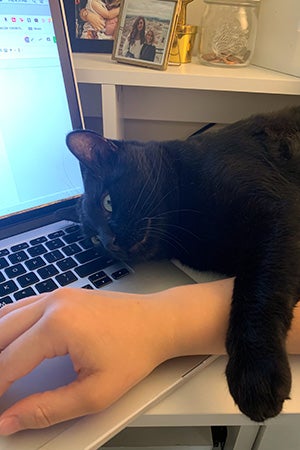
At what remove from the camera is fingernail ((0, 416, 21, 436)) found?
36 cm

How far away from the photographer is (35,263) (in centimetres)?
61

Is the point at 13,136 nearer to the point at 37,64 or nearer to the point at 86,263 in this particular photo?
the point at 37,64

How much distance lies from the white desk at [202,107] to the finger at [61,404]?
0.24 ft

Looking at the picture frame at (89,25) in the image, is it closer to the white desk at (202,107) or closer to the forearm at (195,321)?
the white desk at (202,107)

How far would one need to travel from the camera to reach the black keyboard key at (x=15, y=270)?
577mm

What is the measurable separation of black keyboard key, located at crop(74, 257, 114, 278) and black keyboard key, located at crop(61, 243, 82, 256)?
41 millimetres

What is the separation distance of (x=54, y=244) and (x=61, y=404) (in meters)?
0.33

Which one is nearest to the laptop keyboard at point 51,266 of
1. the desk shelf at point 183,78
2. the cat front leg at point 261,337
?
the cat front leg at point 261,337

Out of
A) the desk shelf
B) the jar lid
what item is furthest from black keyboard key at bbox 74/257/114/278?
the jar lid

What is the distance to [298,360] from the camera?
49cm

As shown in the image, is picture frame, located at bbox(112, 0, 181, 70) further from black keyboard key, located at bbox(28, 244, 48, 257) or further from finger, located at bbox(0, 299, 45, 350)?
finger, located at bbox(0, 299, 45, 350)

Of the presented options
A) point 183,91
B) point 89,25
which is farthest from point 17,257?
point 183,91

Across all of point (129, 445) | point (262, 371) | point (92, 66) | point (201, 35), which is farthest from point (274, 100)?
point (129, 445)

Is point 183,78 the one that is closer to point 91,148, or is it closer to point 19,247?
point 91,148
